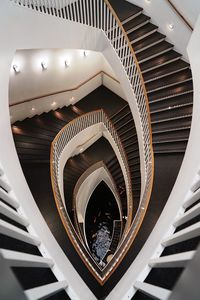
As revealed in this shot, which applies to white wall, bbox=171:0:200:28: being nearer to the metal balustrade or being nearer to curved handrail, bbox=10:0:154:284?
curved handrail, bbox=10:0:154:284

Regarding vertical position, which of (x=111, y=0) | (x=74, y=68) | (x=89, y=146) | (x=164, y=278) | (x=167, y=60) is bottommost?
(x=164, y=278)

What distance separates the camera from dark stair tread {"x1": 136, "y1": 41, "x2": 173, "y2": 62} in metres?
9.02

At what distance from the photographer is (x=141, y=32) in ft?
31.1

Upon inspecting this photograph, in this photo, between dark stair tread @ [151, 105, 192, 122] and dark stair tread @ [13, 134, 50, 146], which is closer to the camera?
dark stair tread @ [151, 105, 192, 122]

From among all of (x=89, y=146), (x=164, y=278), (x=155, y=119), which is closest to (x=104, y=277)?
(x=164, y=278)

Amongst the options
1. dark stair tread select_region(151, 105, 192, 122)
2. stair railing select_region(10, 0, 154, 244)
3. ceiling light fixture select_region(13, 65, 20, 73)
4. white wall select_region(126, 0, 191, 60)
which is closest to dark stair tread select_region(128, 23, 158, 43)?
white wall select_region(126, 0, 191, 60)

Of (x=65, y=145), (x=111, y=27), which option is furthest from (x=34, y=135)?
(x=111, y=27)

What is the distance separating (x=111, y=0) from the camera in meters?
10.4

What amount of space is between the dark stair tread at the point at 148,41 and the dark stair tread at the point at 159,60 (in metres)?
0.49

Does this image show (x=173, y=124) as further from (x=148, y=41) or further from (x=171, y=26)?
(x=171, y=26)

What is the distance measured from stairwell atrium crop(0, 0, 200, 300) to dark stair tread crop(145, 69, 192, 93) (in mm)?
48

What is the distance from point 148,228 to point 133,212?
2.91 metres

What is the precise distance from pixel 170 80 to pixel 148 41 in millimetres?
1690

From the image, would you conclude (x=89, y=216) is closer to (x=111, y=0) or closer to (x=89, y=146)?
(x=89, y=146)
